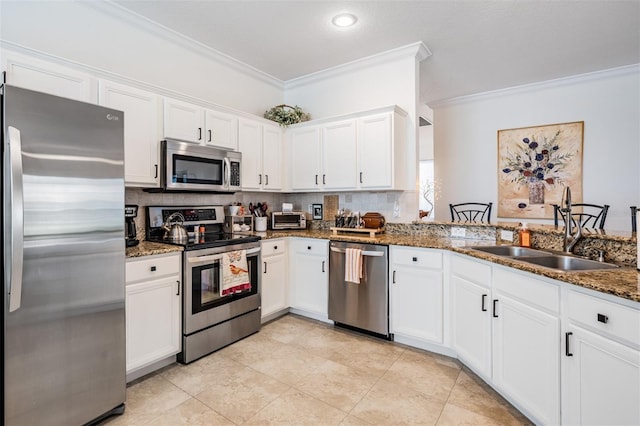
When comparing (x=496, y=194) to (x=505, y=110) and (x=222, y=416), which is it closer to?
(x=505, y=110)

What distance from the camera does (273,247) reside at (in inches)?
128

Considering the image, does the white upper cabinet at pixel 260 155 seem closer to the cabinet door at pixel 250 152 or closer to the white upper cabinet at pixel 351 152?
the cabinet door at pixel 250 152

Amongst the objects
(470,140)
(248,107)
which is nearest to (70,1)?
(248,107)

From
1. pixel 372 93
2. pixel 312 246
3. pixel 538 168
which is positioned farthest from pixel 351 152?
pixel 538 168

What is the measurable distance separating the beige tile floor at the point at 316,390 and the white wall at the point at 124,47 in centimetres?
249

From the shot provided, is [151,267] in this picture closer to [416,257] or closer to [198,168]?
[198,168]

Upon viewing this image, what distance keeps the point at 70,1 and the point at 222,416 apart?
10.2 feet

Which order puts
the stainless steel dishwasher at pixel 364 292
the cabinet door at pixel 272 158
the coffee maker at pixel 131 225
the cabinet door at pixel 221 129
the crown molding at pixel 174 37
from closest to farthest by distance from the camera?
the coffee maker at pixel 131 225
the crown molding at pixel 174 37
the stainless steel dishwasher at pixel 364 292
the cabinet door at pixel 221 129
the cabinet door at pixel 272 158

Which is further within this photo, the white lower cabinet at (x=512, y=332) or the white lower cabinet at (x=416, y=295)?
the white lower cabinet at (x=416, y=295)

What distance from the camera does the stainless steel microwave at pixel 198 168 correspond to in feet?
8.52

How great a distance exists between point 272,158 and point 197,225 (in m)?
1.15

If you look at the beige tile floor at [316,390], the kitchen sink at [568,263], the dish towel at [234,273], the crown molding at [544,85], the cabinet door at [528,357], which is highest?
the crown molding at [544,85]

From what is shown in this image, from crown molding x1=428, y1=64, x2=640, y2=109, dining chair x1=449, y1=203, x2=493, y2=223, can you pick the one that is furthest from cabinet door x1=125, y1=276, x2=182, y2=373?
crown molding x1=428, y1=64, x2=640, y2=109

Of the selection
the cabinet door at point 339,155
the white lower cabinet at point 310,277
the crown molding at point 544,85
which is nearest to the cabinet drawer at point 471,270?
the white lower cabinet at point 310,277
